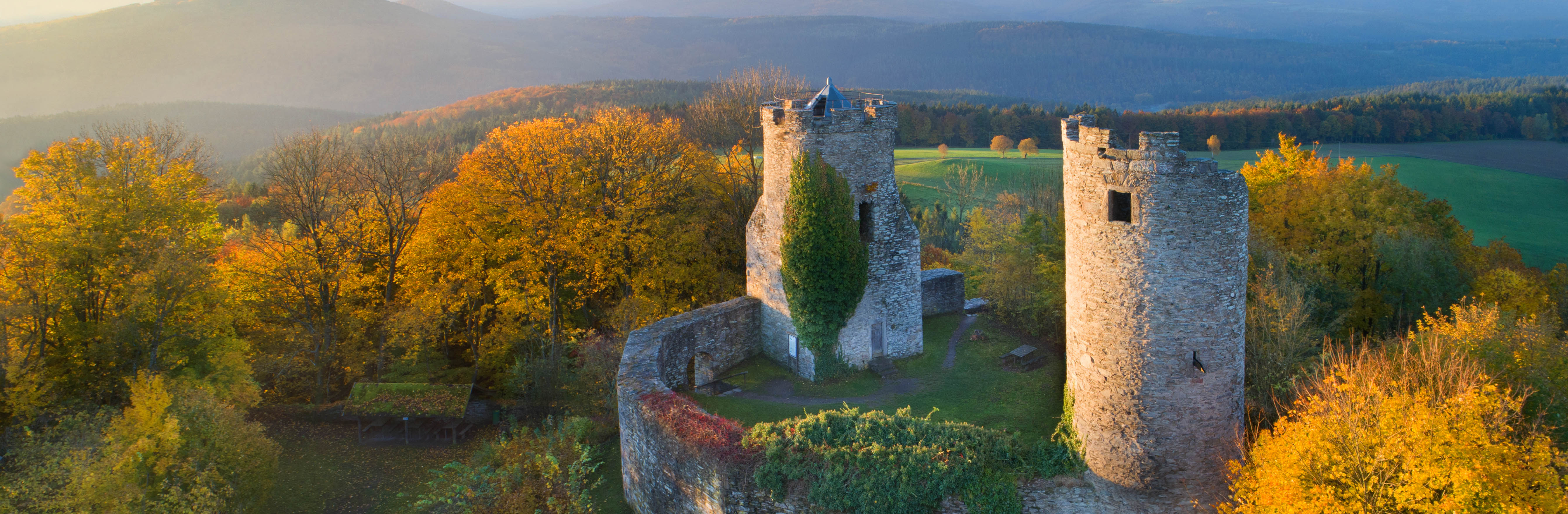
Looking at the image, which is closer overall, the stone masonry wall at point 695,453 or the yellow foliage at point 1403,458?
the yellow foliage at point 1403,458

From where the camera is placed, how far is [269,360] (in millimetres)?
28109

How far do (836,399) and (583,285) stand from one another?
1255 centimetres

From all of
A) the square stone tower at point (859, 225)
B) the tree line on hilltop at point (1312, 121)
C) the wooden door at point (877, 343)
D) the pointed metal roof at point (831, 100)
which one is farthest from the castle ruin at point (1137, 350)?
the tree line on hilltop at point (1312, 121)

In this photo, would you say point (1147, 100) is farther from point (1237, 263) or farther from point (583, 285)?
point (1237, 263)

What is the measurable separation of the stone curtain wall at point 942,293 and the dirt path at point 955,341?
0.63 meters

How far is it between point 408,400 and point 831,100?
51.8 feet

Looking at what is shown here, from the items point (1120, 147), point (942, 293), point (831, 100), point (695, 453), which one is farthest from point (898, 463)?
point (942, 293)

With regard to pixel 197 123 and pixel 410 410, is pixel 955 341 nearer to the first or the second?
pixel 410 410

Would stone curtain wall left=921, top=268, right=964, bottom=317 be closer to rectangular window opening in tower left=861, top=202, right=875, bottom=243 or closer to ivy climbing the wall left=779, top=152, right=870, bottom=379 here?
rectangular window opening in tower left=861, top=202, right=875, bottom=243

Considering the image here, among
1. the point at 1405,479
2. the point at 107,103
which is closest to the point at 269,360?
the point at 1405,479

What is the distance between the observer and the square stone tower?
20938mm

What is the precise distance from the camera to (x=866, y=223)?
2212 cm

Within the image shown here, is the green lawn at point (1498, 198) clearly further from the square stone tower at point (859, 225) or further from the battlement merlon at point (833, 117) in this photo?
the battlement merlon at point (833, 117)

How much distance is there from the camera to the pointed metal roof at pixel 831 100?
21234 millimetres
